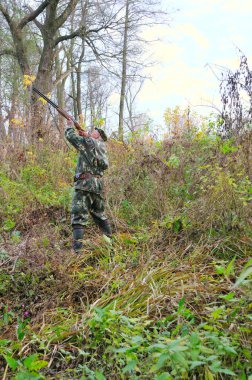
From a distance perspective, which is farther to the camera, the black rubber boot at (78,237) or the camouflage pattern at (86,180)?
the camouflage pattern at (86,180)

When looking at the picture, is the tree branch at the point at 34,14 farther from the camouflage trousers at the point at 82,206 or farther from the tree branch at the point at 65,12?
the camouflage trousers at the point at 82,206

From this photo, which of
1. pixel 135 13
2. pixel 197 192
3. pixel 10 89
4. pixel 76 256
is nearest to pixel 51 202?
pixel 76 256

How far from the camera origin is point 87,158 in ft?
16.1

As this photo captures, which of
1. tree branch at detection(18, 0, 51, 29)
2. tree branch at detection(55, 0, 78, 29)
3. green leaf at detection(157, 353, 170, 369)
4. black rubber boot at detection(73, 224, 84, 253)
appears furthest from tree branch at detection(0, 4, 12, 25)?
green leaf at detection(157, 353, 170, 369)

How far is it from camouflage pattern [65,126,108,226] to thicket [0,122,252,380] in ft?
1.23

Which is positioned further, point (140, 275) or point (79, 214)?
point (79, 214)

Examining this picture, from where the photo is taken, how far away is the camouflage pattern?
483cm

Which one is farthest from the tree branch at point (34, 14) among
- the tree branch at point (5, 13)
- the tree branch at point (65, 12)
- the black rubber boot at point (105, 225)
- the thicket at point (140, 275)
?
the black rubber boot at point (105, 225)

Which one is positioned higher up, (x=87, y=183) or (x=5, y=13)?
(x=5, y=13)

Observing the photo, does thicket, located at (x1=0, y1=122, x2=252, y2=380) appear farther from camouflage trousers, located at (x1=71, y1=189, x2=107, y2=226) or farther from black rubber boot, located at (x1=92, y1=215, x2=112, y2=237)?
camouflage trousers, located at (x1=71, y1=189, x2=107, y2=226)

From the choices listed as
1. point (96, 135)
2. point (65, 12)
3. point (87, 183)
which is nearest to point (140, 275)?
point (87, 183)

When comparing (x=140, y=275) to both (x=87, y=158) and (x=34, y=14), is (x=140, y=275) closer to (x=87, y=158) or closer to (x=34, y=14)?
(x=87, y=158)

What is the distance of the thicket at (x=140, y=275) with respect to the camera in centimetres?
235

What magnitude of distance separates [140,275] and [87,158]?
1.87m
